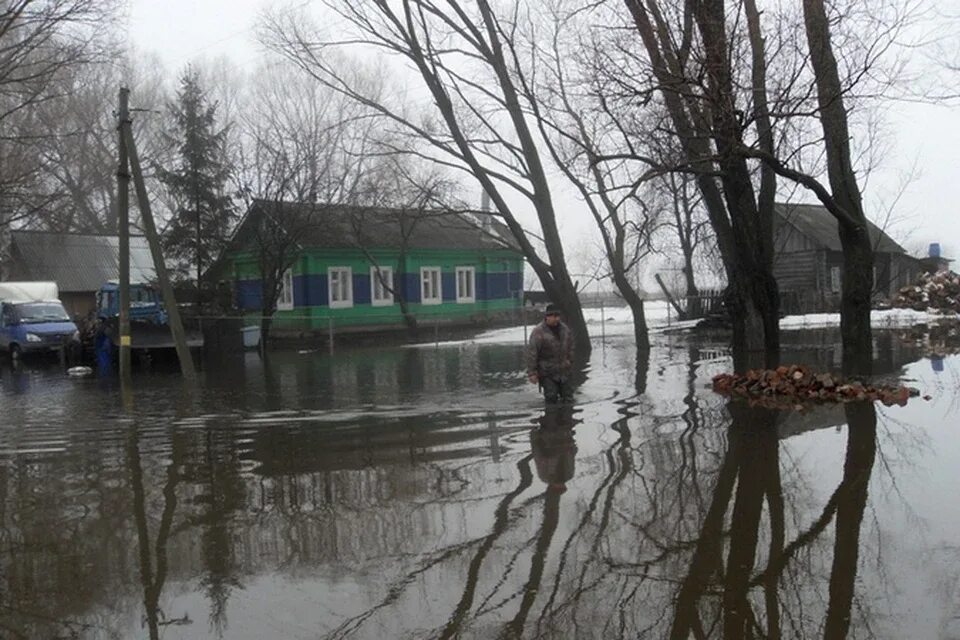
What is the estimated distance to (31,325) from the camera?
32.2 metres

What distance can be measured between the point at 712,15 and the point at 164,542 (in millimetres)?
11178

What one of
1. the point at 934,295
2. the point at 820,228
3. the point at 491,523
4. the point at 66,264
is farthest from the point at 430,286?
the point at 491,523

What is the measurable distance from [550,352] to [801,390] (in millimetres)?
3437

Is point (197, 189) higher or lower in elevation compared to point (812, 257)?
higher

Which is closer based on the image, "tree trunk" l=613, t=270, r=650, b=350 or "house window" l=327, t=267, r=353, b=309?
"tree trunk" l=613, t=270, r=650, b=350

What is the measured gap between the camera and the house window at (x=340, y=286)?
41156 millimetres

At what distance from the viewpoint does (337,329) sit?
3847cm

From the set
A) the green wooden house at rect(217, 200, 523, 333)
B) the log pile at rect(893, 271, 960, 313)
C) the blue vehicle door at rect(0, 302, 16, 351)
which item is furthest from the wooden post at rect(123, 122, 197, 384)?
the log pile at rect(893, 271, 960, 313)

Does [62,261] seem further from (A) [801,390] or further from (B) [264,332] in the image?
(A) [801,390]

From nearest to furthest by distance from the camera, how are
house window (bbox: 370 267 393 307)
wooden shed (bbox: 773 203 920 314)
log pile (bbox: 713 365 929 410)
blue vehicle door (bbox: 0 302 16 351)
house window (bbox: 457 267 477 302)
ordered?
log pile (bbox: 713 365 929 410) < blue vehicle door (bbox: 0 302 16 351) < house window (bbox: 370 267 393 307) < house window (bbox: 457 267 477 302) < wooden shed (bbox: 773 203 920 314)

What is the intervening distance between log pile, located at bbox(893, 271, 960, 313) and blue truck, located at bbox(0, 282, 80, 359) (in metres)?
34.4

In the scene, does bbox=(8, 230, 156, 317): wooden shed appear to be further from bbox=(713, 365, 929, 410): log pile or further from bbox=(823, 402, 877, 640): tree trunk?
bbox=(823, 402, 877, 640): tree trunk

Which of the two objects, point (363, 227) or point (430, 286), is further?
point (430, 286)

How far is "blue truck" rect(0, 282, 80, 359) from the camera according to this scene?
103 feet
